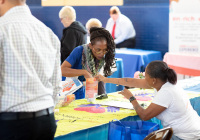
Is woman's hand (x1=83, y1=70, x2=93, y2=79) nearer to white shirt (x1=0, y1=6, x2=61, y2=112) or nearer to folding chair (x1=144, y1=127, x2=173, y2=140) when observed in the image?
folding chair (x1=144, y1=127, x2=173, y2=140)

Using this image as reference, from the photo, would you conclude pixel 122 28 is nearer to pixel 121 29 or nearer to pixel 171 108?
pixel 121 29

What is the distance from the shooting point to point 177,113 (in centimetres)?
258

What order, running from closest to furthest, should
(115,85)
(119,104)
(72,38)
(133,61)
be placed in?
1. (119,104)
2. (72,38)
3. (115,85)
4. (133,61)

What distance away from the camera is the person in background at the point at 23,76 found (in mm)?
1602

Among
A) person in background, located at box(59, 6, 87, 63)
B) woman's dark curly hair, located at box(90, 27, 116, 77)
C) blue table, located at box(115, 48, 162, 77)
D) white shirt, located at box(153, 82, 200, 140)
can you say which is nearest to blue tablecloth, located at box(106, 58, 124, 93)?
person in background, located at box(59, 6, 87, 63)

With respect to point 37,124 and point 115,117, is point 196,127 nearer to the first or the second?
point 115,117

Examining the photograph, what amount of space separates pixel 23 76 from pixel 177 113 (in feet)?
4.44

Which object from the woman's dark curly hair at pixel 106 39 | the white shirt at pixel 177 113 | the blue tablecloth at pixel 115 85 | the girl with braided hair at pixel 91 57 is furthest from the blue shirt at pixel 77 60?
A: the blue tablecloth at pixel 115 85

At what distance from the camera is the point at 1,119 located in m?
1.62

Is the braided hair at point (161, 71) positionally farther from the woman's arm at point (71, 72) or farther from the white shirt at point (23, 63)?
the white shirt at point (23, 63)

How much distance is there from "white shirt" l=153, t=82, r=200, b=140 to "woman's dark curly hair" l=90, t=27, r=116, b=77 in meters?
0.87

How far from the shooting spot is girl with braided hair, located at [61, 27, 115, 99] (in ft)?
10.5

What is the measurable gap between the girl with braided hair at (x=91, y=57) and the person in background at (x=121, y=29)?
4.97m

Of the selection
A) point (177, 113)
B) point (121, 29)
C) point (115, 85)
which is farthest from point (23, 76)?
point (121, 29)
